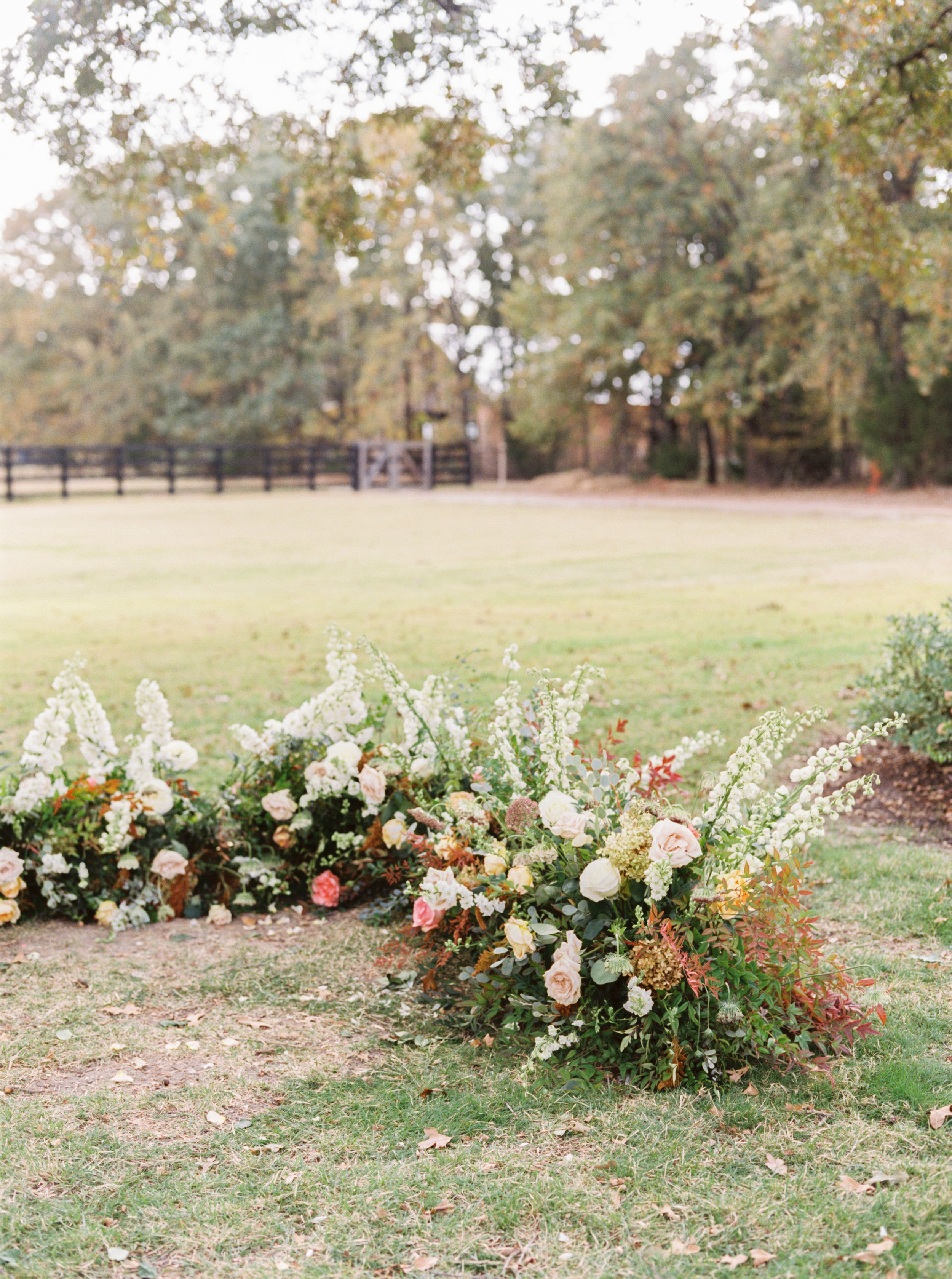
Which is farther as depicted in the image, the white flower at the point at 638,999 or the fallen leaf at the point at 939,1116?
the white flower at the point at 638,999

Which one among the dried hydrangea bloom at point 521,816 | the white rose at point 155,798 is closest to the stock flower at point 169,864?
the white rose at point 155,798

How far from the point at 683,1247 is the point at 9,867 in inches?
115

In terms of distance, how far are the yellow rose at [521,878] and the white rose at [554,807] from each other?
0.48 feet

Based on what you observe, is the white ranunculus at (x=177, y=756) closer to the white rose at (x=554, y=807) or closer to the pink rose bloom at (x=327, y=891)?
the pink rose bloom at (x=327, y=891)

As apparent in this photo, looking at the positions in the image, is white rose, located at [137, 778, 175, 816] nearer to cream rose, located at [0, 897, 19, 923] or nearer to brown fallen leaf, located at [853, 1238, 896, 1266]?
cream rose, located at [0, 897, 19, 923]

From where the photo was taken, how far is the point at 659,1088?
3.17 meters

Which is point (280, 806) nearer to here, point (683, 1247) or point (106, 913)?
point (106, 913)

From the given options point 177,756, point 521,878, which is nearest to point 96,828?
point 177,756

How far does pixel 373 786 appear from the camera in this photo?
4516mm

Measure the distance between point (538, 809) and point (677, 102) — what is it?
30.1 m

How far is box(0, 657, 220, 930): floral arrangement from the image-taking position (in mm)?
4527

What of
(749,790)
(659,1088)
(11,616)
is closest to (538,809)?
(749,790)

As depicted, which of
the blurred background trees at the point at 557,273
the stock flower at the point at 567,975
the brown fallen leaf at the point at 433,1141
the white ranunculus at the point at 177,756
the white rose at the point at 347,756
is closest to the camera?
the brown fallen leaf at the point at 433,1141

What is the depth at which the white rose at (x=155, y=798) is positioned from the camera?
458cm
